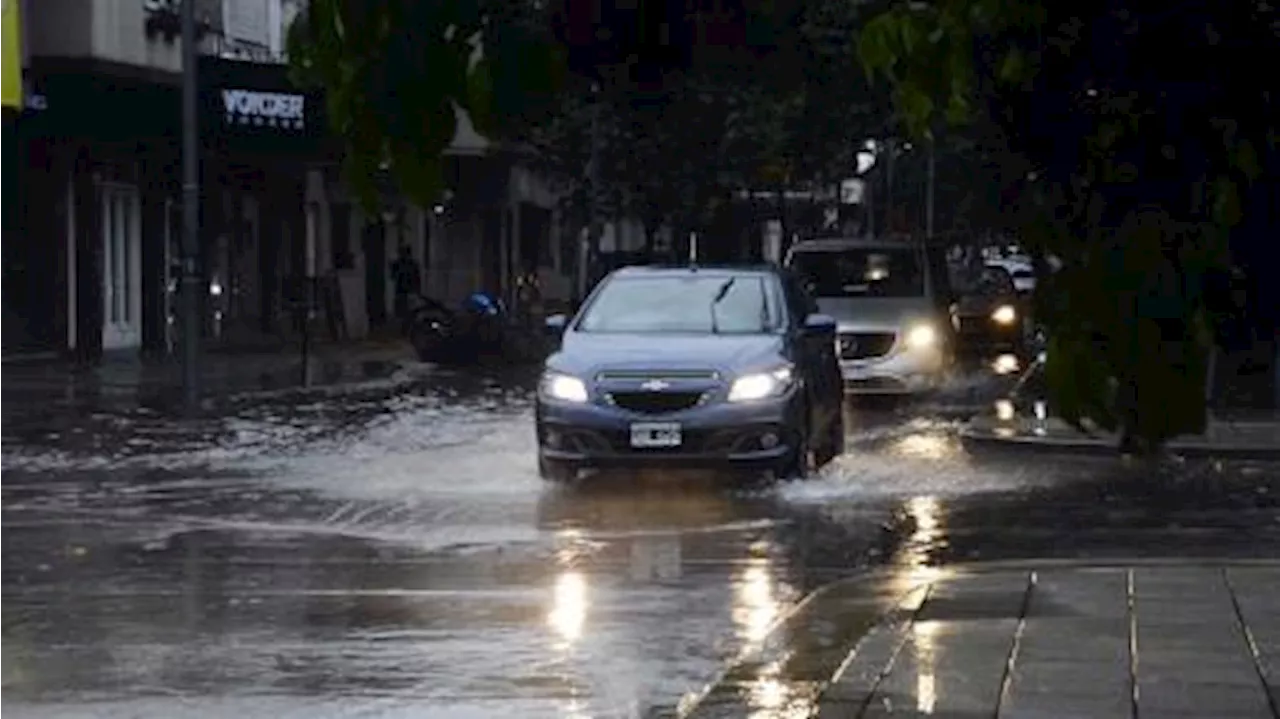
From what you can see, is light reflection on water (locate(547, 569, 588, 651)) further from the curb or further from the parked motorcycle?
the parked motorcycle

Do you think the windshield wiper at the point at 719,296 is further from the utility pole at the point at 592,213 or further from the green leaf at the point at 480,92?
the green leaf at the point at 480,92

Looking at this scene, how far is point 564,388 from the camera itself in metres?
17.9

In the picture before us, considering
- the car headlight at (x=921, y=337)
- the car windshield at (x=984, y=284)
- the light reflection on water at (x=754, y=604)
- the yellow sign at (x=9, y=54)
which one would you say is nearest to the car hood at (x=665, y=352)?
the light reflection on water at (x=754, y=604)

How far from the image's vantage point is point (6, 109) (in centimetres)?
3009

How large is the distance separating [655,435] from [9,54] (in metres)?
13.5

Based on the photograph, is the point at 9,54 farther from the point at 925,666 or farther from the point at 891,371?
the point at 925,666

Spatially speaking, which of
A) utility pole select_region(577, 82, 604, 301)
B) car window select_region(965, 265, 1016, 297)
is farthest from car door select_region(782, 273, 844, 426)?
car window select_region(965, 265, 1016, 297)

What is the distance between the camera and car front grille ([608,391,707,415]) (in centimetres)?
1767

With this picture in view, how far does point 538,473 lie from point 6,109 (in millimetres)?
13394

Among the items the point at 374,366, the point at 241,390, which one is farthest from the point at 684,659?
the point at 374,366

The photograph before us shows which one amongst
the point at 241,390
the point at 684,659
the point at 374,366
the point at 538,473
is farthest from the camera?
the point at 374,366

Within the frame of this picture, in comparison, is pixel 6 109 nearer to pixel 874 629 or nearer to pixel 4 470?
pixel 4 470

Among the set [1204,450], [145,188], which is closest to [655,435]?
Result: [1204,450]

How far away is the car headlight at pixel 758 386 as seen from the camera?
17750mm
